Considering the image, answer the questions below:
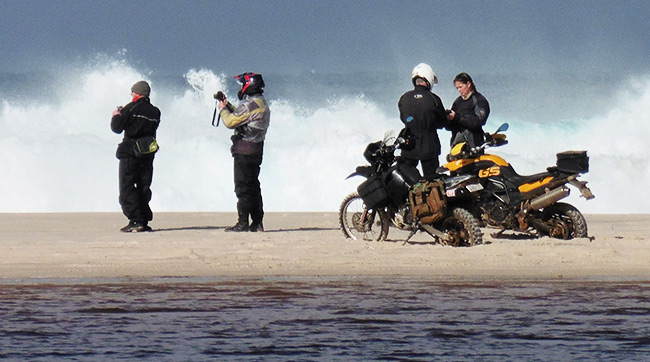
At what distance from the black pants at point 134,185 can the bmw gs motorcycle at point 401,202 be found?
7.86 ft

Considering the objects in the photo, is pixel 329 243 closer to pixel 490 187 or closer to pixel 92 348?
pixel 490 187

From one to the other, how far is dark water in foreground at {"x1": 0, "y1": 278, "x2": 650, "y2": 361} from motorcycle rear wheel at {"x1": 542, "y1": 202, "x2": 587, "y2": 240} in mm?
2446

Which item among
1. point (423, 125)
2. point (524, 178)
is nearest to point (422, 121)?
point (423, 125)

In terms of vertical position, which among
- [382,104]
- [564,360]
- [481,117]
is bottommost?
[564,360]

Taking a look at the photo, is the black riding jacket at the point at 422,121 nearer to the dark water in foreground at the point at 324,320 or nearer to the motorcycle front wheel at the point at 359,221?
the motorcycle front wheel at the point at 359,221

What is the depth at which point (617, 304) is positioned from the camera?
9.19 metres

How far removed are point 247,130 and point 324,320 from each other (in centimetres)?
578

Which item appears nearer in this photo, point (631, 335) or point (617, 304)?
point (631, 335)

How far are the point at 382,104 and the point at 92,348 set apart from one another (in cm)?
4195

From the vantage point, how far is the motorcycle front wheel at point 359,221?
42.7 ft

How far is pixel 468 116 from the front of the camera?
519 inches

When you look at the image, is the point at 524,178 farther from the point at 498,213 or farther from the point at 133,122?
the point at 133,122

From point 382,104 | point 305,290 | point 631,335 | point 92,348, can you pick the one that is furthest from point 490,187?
point 382,104

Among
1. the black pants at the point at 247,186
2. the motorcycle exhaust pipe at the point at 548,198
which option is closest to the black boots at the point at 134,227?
the black pants at the point at 247,186
